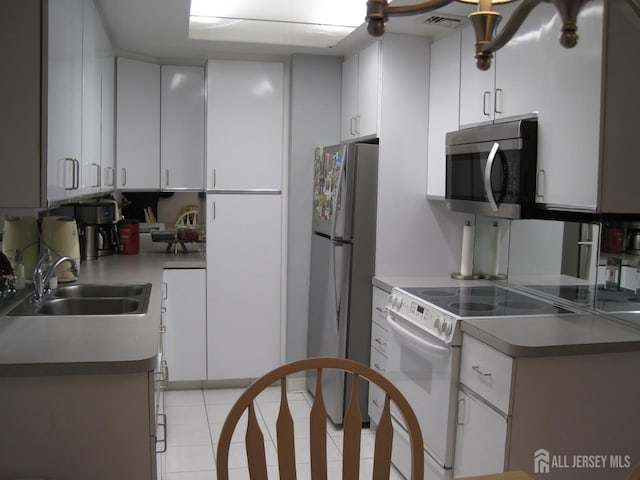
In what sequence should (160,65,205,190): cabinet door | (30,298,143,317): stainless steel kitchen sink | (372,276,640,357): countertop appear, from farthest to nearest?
(160,65,205,190): cabinet door < (30,298,143,317): stainless steel kitchen sink < (372,276,640,357): countertop

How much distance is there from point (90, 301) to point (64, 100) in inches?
43.1

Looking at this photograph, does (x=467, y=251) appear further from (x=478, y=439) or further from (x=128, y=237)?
(x=128, y=237)

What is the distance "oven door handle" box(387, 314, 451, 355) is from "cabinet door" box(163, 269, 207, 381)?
1.55 m

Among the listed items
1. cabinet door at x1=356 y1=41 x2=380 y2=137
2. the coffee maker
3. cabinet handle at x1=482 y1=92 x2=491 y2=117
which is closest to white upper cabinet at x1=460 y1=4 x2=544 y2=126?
cabinet handle at x1=482 y1=92 x2=491 y2=117

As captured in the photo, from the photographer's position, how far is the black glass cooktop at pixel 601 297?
2532 millimetres

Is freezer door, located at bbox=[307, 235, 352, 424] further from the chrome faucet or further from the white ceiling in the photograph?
the chrome faucet

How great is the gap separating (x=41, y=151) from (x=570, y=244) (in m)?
2.13

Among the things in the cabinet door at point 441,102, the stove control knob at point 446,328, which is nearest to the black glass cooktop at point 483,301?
the stove control knob at point 446,328

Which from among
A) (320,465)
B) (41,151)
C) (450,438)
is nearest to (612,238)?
(450,438)

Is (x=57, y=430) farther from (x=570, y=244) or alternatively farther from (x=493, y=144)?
(x=570, y=244)

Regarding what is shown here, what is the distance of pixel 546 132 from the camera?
249 centimetres

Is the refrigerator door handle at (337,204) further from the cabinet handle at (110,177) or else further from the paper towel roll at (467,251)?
the cabinet handle at (110,177)

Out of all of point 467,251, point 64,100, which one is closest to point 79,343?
point 64,100

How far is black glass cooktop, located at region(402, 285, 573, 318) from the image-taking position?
8.89 feet
